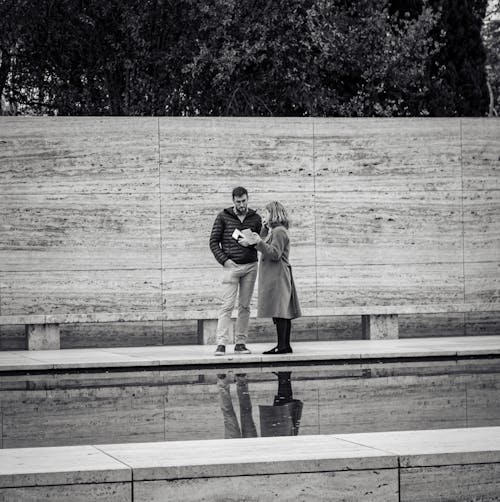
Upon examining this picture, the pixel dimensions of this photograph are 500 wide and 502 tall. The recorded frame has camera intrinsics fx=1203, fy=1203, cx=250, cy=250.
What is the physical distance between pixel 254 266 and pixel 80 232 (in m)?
3.05

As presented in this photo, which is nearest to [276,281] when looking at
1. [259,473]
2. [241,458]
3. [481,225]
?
[481,225]

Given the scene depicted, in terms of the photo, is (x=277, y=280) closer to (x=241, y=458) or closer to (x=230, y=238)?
(x=230, y=238)

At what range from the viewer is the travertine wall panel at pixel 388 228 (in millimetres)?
16812

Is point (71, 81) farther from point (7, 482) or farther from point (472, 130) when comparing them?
point (7, 482)

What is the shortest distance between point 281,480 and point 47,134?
10.6m

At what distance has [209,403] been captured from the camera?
10188mm

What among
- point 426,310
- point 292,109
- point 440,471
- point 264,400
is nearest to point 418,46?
point 292,109

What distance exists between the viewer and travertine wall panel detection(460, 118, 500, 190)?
681 inches

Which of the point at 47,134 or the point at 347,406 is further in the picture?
the point at 47,134

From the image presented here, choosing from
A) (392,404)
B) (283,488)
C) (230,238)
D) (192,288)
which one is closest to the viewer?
(283,488)

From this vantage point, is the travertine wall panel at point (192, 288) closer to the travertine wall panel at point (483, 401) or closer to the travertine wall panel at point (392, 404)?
the travertine wall panel at point (392, 404)

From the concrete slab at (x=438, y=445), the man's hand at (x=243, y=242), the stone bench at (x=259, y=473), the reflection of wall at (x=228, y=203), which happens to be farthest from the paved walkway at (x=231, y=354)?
the stone bench at (x=259, y=473)

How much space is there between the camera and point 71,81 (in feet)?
73.8

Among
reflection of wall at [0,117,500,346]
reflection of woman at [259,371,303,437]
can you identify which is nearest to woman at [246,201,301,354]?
reflection of wall at [0,117,500,346]
